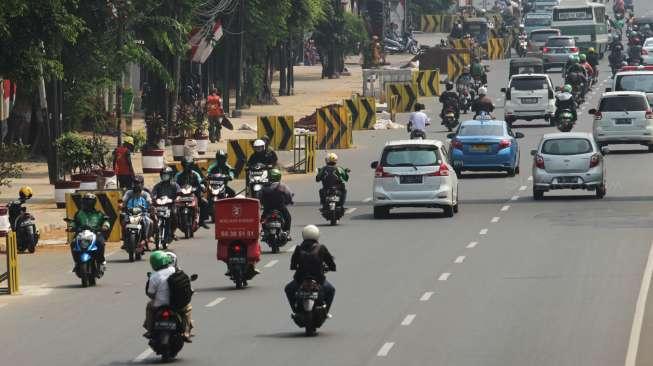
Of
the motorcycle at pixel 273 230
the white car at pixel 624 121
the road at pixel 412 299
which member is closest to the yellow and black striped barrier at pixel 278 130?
the white car at pixel 624 121

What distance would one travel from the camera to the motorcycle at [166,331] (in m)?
19.8

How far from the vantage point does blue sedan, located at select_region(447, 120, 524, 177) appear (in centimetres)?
4641

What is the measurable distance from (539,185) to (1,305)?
17.5m

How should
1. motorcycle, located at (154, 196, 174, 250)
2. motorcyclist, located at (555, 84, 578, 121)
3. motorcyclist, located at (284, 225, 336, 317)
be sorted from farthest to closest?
motorcyclist, located at (555, 84, 578, 121)
motorcycle, located at (154, 196, 174, 250)
motorcyclist, located at (284, 225, 336, 317)

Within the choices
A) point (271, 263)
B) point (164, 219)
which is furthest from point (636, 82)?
point (271, 263)

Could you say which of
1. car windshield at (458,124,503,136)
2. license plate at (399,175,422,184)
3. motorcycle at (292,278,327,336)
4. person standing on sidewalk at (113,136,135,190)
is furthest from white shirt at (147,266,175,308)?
car windshield at (458,124,503,136)

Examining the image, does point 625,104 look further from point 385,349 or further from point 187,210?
point 385,349

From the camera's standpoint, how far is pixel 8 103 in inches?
1813

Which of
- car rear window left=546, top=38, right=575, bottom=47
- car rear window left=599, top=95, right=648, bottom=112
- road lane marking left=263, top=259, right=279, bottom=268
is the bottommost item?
road lane marking left=263, top=259, right=279, bottom=268

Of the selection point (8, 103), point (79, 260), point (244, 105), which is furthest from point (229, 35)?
point (79, 260)

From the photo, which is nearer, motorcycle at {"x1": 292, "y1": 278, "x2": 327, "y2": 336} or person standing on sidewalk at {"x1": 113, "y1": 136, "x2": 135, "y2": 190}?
motorcycle at {"x1": 292, "y1": 278, "x2": 327, "y2": 336}

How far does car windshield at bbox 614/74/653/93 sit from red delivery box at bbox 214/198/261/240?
3495cm

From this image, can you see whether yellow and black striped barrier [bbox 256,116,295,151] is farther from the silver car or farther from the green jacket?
the green jacket

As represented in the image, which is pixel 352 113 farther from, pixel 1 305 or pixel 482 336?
pixel 482 336
